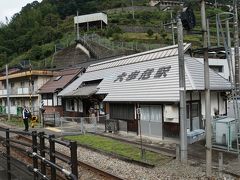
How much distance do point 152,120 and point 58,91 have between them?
16.8 meters

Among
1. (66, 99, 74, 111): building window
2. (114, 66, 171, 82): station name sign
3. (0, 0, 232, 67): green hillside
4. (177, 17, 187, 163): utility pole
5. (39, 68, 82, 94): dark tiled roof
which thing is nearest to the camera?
(177, 17, 187, 163): utility pole

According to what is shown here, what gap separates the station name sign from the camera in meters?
21.3

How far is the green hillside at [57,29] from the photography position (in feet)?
236

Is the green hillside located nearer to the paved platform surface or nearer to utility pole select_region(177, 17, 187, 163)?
the paved platform surface

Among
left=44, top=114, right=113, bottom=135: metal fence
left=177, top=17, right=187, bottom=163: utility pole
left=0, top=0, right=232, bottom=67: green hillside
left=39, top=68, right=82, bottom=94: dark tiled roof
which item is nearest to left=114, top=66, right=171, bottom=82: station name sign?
left=44, top=114, right=113, bottom=135: metal fence

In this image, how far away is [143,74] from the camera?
23.2m

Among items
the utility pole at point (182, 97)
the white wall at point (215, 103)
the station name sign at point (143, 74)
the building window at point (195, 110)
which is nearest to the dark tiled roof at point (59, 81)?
the station name sign at point (143, 74)

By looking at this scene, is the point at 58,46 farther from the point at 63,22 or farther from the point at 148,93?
the point at 148,93

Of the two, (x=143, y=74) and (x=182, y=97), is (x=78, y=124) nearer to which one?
(x=143, y=74)

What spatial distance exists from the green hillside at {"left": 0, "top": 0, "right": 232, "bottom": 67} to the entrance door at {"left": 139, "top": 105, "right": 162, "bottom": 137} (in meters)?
39.7

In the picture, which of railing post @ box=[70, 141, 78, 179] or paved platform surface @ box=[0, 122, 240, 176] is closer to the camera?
railing post @ box=[70, 141, 78, 179]

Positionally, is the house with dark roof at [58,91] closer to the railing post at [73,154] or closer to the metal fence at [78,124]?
the metal fence at [78,124]

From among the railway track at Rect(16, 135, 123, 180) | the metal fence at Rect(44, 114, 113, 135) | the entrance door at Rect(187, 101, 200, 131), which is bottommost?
the railway track at Rect(16, 135, 123, 180)

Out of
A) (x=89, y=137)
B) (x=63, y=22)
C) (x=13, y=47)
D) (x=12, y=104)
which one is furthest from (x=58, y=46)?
(x=89, y=137)
